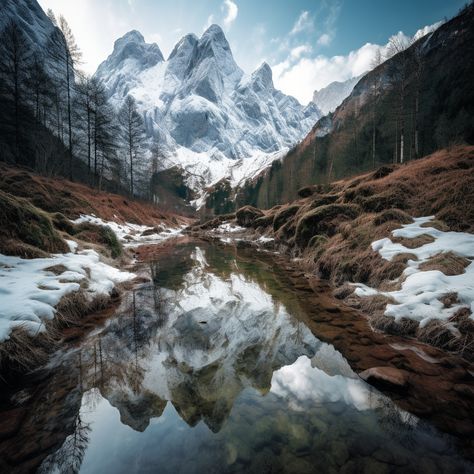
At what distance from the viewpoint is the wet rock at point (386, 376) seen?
3.89 m

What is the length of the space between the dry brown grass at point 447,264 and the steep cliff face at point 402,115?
51.7ft

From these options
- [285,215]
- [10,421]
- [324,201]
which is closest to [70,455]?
[10,421]

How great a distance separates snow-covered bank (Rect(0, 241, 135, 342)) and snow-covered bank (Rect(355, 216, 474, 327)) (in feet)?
24.5

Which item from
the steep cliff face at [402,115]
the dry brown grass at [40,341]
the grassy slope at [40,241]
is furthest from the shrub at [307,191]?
the dry brown grass at [40,341]

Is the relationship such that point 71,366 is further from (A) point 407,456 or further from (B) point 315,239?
(B) point 315,239

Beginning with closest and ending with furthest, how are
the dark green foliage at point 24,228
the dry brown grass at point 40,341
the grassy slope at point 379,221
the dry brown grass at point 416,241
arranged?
the dry brown grass at point 40,341 < the dark green foliage at point 24,228 < the grassy slope at point 379,221 < the dry brown grass at point 416,241

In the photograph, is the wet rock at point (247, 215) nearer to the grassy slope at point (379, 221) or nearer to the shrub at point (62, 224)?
the grassy slope at point (379, 221)

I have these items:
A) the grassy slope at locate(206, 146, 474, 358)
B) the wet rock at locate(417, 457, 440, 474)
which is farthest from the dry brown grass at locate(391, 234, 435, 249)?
the wet rock at locate(417, 457, 440, 474)

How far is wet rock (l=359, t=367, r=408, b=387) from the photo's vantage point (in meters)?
3.89

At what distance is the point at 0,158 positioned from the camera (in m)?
29.8

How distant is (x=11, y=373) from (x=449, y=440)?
626 cm

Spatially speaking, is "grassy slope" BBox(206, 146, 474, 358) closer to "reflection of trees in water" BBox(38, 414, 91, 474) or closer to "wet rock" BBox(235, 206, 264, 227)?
"reflection of trees in water" BBox(38, 414, 91, 474)

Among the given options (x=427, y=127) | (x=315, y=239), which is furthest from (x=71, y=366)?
(x=427, y=127)

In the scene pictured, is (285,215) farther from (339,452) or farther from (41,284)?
(339,452)
